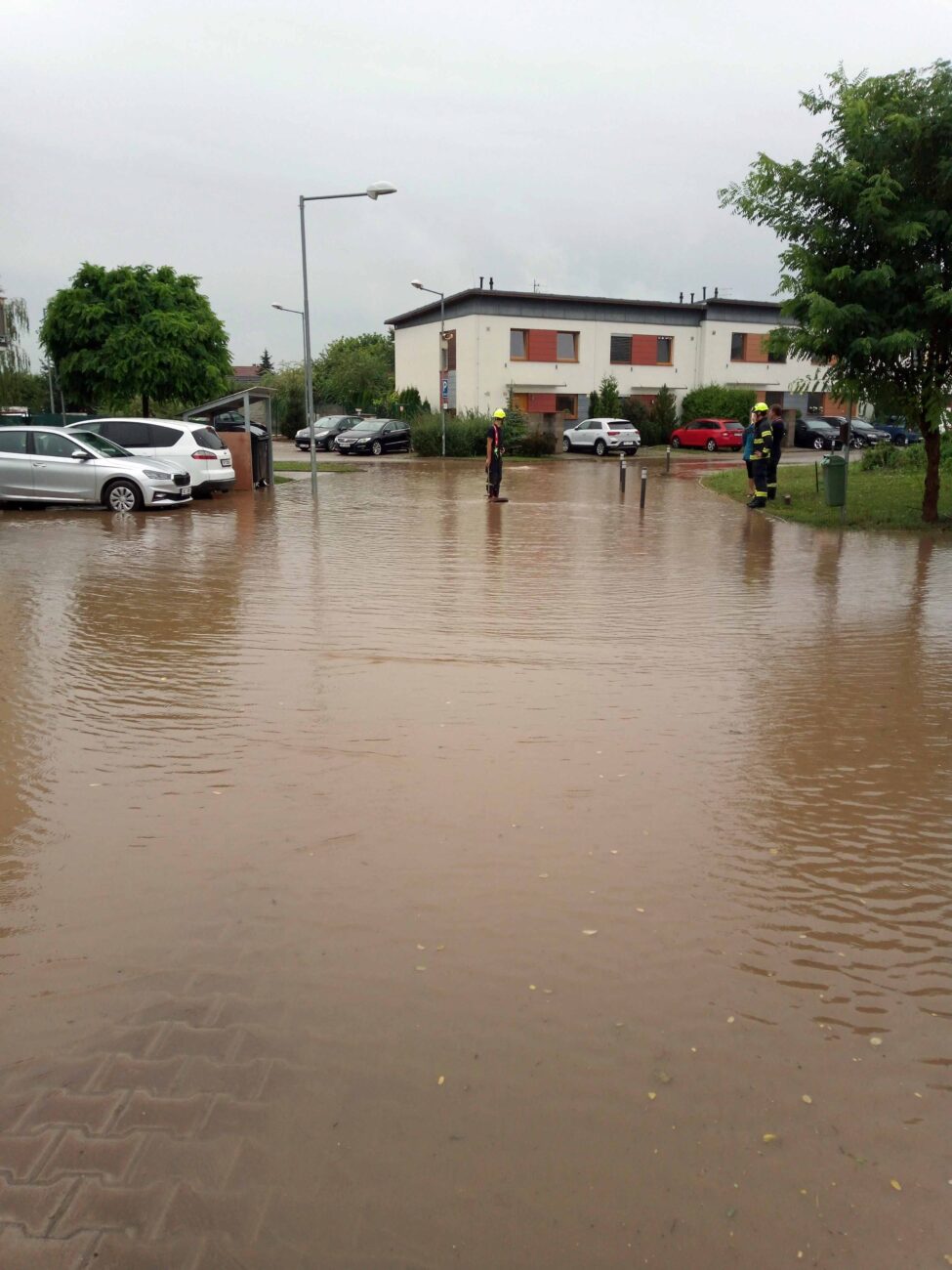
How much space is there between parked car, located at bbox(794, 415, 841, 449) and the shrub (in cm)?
267

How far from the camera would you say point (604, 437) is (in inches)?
1698

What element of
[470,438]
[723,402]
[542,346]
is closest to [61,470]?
[470,438]

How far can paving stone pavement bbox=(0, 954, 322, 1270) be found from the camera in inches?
98.4

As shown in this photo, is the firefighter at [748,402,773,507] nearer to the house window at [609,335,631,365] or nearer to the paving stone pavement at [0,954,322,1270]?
the paving stone pavement at [0,954,322,1270]

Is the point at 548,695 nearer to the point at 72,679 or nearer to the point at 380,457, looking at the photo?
the point at 72,679

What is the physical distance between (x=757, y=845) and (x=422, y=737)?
2.12 metres

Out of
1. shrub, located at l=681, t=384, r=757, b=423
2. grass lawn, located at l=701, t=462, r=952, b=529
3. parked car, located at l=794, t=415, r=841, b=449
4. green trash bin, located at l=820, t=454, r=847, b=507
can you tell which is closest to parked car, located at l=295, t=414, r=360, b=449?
shrub, located at l=681, t=384, r=757, b=423

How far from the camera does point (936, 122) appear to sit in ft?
47.9

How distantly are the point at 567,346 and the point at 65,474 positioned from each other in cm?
3435

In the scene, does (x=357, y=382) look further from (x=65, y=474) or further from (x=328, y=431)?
(x=65, y=474)

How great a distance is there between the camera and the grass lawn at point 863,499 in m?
16.9

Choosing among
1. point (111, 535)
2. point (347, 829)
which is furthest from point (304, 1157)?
point (111, 535)

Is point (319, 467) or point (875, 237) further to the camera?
point (319, 467)

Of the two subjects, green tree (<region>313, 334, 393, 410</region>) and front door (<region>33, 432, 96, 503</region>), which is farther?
green tree (<region>313, 334, 393, 410</region>)
